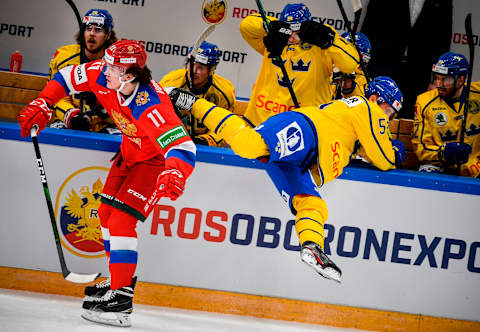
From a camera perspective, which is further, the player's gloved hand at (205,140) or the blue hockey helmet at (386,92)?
the player's gloved hand at (205,140)

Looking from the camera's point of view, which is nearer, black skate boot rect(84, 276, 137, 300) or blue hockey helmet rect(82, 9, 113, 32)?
black skate boot rect(84, 276, 137, 300)

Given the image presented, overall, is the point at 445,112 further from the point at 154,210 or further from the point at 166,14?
the point at 166,14

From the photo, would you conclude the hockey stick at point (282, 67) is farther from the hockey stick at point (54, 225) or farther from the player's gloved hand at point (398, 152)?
the hockey stick at point (54, 225)

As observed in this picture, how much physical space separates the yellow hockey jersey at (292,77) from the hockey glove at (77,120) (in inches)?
44.6

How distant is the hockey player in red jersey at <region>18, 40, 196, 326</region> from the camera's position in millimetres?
2926

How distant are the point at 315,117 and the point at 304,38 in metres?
0.80

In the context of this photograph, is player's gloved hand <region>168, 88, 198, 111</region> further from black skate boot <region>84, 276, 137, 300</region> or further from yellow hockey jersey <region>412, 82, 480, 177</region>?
yellow hockey jersey <region>412, 82, 480, 177</region>

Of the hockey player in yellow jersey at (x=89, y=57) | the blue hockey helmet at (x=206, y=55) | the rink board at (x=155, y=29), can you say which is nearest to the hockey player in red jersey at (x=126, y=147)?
the hockey player in yellow jersey at (x=89, y=57)

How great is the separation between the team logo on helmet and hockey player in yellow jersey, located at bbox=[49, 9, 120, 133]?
239cm

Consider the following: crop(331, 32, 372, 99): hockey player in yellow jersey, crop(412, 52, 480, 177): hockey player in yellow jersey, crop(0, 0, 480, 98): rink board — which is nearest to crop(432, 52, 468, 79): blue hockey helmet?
crop(412, 52, 480, 177): hockey player in yellow jersey

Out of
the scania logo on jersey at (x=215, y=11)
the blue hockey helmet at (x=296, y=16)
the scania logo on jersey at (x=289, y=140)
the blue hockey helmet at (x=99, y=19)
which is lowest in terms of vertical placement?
the scania logo on jersey at (x=289, y=140)

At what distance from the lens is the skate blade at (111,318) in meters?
3.06

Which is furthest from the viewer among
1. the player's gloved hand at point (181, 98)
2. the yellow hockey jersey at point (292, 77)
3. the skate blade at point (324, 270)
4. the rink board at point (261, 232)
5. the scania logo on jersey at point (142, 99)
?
the yellow hockey jersey at point (292, 77)

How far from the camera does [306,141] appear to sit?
3.12m
